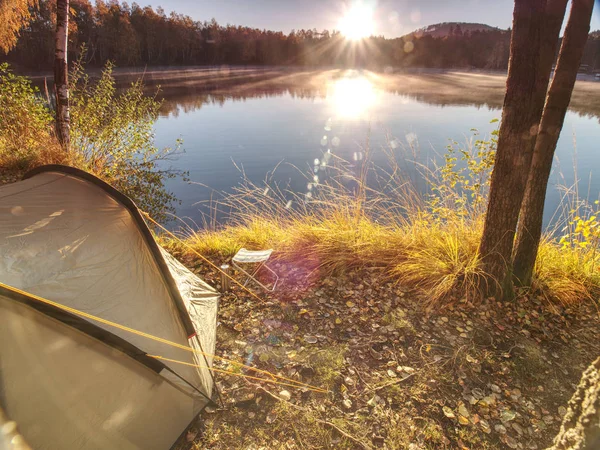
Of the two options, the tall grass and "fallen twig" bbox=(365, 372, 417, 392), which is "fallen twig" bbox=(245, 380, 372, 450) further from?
the tall grass

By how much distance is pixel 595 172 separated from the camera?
461 inches

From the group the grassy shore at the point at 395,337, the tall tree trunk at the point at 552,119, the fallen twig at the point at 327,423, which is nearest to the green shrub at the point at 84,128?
→ the grassy shore at the point at 395,337

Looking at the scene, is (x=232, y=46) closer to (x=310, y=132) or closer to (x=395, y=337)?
(x=310, y=132)

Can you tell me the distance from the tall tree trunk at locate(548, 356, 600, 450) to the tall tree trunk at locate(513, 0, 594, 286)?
2.23 meters

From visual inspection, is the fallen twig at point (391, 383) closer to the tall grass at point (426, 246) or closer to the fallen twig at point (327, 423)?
the fallen twig at point (327, 423)

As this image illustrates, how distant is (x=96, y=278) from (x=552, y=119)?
373 cm

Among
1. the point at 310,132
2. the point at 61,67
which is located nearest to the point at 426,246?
the point at 61,67

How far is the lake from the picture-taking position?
1132cm

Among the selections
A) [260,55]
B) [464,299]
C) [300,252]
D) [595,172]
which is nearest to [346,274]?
[300,252]

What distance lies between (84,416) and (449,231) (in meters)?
3.80

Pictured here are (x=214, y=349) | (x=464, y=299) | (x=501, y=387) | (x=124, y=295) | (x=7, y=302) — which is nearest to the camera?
(x=7, y=302)

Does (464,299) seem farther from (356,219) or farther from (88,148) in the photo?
(88,148)

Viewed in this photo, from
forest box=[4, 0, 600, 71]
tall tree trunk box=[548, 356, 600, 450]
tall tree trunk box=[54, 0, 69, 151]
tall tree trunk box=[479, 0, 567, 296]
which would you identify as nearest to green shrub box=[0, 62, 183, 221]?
tall tree trunk box=[54, 0, 69, 151]

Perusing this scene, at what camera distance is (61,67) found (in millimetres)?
5703
